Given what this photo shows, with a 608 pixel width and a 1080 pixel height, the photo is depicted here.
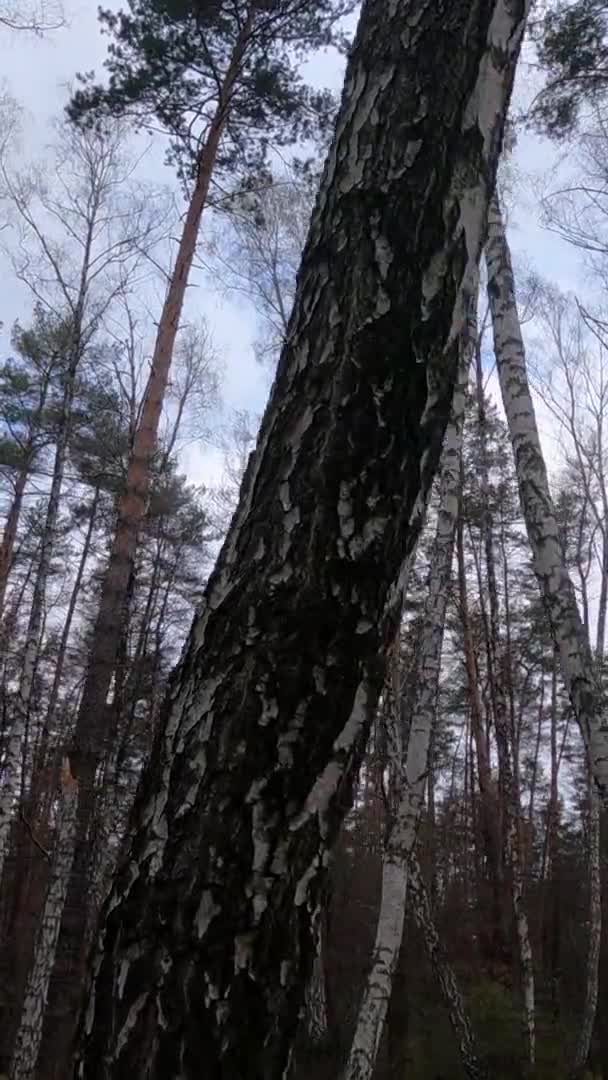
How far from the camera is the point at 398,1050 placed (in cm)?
972

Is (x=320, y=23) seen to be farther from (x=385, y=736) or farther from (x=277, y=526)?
(x=277, y=526)

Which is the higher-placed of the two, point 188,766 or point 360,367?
point 360,367

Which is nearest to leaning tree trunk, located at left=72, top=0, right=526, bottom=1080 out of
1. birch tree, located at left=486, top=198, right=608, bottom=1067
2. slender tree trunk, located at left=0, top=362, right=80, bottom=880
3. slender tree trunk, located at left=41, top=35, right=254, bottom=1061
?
birch tree, located at left=486, top=198, right=608, bottom=1067

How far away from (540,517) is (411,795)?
98.8 inches

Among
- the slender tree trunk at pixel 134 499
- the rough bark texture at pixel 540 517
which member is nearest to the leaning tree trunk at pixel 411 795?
the rough bark texture at pixel 540 517

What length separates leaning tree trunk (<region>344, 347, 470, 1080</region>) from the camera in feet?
18.4

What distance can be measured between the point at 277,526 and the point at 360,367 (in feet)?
1.00

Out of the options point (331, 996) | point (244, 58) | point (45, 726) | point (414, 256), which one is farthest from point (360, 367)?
point (45, 726)

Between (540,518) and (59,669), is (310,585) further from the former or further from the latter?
(59,669)

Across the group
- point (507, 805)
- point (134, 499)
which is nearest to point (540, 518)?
point (134, 499)

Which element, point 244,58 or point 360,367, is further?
point 244,58

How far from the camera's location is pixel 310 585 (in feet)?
4.41

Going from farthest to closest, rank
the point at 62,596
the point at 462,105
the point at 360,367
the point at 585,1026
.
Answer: the point at 62,596 → the point at 585,1026 → the point at 462,105 → the point at 360,367

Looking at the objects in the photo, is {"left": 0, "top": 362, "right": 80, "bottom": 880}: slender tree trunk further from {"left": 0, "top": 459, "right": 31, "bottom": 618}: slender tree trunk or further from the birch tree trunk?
{"left": 0, "top": 459, "right": 31, "bottom": 618}: slender tree trunk
